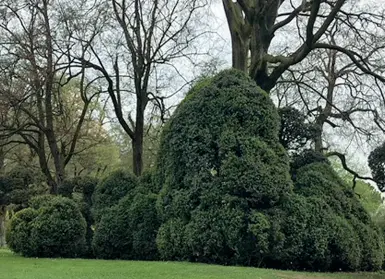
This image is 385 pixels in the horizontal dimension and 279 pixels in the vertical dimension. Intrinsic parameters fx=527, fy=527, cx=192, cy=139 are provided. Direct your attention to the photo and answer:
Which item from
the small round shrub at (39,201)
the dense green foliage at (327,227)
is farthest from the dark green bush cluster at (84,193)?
the dense green foliage at (327,227)

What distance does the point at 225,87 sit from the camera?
1377cm

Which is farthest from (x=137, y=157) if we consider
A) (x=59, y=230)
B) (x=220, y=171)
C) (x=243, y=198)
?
(x=243, y=198)

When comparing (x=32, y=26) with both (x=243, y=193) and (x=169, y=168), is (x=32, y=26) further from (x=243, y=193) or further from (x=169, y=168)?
(x=243, y=193)

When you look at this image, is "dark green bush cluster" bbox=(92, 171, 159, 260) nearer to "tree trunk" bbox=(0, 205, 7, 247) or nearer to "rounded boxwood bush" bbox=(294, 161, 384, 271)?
"rounded boxwood bush" bbox=(294, 161, 384, 271)

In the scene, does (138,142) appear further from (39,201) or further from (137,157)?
(39,201)

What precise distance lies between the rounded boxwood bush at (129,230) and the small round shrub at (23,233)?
1928mm

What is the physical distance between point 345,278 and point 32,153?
72.9ft

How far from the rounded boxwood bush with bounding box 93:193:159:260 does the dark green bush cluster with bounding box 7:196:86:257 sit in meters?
0.67

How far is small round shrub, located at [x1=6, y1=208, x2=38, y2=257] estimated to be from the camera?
15.8m

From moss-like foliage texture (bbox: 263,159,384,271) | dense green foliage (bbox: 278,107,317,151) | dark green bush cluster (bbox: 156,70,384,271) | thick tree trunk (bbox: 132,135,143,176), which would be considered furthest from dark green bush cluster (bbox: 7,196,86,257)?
dense green foliage (bbox: 278,107,317,151)

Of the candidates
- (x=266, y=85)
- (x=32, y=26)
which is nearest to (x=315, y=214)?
(x=266, y=85)

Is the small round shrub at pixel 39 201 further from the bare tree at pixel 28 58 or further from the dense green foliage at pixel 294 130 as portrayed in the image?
the dense green foliage at pixel 294 130

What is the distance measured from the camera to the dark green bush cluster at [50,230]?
15578 millimetres

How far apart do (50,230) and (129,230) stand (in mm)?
2385
